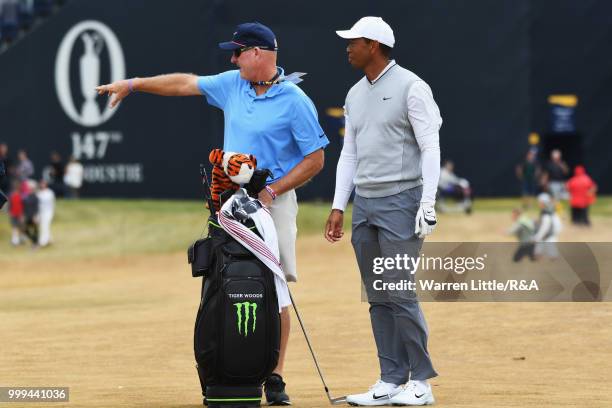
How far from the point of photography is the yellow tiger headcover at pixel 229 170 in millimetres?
7684

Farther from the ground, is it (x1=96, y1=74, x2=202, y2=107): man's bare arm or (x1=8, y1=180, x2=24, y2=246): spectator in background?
(x1=96, y1=74, x2=202, y2=107): man's bare arm

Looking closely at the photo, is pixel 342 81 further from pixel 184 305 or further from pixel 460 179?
pixel 184 305

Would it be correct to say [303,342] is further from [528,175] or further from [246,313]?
[528,175]

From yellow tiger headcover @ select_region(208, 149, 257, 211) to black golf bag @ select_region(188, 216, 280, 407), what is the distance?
352mm

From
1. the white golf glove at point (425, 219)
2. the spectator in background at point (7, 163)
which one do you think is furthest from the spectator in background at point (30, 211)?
the white golf glove at point (425, 219)

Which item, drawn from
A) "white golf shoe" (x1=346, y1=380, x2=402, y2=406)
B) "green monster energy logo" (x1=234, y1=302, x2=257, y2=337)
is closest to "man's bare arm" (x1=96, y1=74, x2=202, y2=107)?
"green monster energy logo" (x1=234, y1=302, x2=257, y2=337)

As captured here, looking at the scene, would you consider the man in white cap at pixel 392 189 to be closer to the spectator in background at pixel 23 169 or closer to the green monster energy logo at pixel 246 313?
the green monster energy logo at pixel 246 313

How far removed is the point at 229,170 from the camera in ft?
25.2

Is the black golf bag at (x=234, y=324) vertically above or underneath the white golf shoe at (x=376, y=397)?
above

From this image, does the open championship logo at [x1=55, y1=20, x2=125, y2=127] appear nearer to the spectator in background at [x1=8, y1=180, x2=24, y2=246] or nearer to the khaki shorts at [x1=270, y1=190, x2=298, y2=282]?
the spectator in background at [x1=8, y1=180, x2=24, y2=246]

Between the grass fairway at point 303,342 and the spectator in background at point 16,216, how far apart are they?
3248 mm

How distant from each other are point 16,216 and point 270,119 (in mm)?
22118

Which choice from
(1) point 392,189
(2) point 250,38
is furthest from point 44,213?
(1) point 392,189

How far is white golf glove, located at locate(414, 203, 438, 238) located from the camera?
7715 mm
